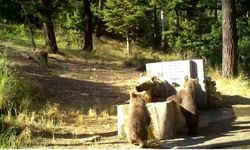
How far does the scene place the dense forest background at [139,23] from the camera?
56.8ft

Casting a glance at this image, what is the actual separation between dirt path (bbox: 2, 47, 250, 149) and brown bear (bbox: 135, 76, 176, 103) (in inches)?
33.9

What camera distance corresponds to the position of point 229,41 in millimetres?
15180

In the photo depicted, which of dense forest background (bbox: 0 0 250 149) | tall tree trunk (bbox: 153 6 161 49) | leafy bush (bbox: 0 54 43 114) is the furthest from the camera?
tall tree trunk (bbox: 153 6 161 49)

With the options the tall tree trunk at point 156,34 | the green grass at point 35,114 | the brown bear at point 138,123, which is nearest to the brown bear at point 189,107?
the brown bear at point 138,123

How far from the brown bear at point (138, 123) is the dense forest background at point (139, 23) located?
5.53 m

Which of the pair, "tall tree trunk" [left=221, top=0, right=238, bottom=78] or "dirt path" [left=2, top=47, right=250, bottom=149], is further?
"tall tree trunk" [left=221, top=0, right=238, bottom=78]

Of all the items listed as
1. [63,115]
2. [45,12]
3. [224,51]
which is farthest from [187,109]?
[45,12]

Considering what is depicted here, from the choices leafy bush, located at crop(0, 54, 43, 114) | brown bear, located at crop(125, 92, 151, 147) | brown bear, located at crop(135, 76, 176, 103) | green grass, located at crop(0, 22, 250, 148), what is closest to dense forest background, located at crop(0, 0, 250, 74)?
leafy bush, located at crop(0, 54, 43, 114)

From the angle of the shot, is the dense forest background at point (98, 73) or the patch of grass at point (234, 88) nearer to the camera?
the dense forest background at point (98, 73)

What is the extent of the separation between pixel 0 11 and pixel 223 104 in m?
5.54

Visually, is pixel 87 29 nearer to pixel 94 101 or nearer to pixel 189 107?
pixel 94 101

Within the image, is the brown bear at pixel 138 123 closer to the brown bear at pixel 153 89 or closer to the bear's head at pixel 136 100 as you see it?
the bear's head at pixel 136 100

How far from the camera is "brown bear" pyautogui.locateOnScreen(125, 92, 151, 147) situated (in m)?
7.70

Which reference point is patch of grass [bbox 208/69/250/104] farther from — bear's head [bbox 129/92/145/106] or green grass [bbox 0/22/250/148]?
bear's head [bbox 129/92/145/106]
